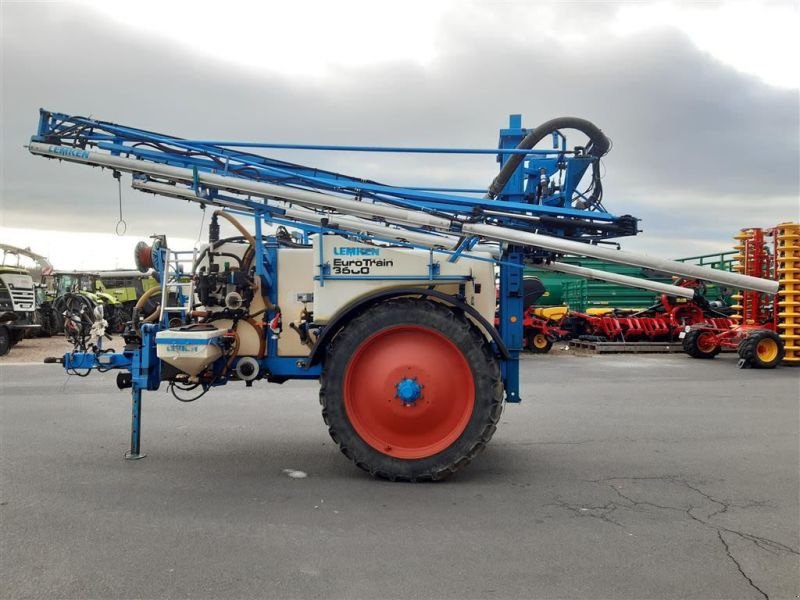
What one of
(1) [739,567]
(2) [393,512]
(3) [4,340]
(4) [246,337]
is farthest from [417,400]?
(3) [4,340]

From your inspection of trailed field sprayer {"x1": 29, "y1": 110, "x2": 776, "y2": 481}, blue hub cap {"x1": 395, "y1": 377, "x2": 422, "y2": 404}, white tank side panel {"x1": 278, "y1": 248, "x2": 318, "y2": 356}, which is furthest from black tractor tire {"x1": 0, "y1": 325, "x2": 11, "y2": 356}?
blue hub cap {"x1": 395, "y1": 377, "x2": 422, "y2": 404}

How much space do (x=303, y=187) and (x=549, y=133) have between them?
2287 millimetres

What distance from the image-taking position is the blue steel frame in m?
4.95

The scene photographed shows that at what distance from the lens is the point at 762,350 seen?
13.3 m

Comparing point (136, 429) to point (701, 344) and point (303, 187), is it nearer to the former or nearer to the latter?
point (303, 187)

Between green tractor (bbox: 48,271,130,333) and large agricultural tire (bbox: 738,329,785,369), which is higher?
green tractor (bbox: 48,271,130,333)

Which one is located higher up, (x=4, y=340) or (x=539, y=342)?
(x=539, y=342)

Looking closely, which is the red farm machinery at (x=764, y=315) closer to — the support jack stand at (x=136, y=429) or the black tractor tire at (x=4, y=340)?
the support jack stand at (x=136, y=429)

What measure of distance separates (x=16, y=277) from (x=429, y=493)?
17.0 m

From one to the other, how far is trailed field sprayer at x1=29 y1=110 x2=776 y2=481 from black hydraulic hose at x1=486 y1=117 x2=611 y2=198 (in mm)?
14

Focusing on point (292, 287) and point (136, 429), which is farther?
point (136, 429)

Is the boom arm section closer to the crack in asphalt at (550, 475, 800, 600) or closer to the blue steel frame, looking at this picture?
the blue steel frame

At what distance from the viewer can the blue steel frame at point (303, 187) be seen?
4.95m

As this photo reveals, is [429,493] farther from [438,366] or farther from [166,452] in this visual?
[166,452]
